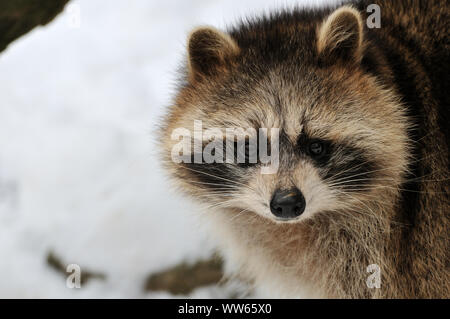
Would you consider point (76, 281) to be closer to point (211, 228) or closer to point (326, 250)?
point (211, 228)

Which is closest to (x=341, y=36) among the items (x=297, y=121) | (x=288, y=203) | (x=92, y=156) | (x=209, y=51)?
(x=297, y=121)

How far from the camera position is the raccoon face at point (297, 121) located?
3.68 metres

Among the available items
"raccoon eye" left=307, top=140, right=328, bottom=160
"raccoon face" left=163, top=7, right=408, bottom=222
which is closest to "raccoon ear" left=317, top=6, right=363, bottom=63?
"raccoon face" left=163, top=7, right=408, bottom=222

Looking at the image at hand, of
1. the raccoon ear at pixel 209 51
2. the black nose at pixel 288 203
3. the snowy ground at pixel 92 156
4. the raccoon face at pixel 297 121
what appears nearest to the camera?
the black nose at pixel 288 203

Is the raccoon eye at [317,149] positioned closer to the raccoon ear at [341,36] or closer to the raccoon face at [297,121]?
the raccoon face at [297,121]

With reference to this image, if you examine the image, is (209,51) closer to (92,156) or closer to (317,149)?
(317,149)

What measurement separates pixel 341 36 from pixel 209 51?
0.79m

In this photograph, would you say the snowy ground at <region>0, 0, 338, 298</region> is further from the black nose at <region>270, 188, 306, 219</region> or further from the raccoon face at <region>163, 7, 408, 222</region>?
the black nose at <region>270, 188, 306, 219</region>

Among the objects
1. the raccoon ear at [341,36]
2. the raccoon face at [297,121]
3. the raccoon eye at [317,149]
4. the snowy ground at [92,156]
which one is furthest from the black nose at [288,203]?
the snowy ground at [92,156]

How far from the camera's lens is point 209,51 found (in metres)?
4.05

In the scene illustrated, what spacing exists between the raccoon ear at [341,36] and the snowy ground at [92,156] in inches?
53.1

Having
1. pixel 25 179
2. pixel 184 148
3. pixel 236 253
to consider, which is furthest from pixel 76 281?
pixel 184 148

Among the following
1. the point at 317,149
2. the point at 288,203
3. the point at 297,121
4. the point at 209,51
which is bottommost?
the point at 288,203

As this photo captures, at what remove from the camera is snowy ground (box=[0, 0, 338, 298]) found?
5.71m
